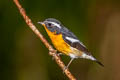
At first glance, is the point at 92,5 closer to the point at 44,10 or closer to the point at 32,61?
the point at 44,10

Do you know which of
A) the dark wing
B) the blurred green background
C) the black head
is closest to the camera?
the black head

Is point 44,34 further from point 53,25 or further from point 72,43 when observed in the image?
point 53,25

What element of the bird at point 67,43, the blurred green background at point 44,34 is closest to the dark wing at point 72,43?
the bird at point 67,43

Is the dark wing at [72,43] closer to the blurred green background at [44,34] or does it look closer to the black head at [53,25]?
the black head at [53,25]

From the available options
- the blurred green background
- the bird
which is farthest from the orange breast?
the blurred green background

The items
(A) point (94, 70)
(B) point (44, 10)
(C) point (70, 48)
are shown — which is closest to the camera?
(C) point (70, 48)

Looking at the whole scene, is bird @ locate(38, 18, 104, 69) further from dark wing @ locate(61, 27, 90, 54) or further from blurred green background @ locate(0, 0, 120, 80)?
blurred green background @ locate(0, 0, 120, 80)

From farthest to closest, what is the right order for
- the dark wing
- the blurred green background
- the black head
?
the blurred green background
the dark wing
the black head

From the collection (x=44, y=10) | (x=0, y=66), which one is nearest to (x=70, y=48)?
(x=44, y=10)
